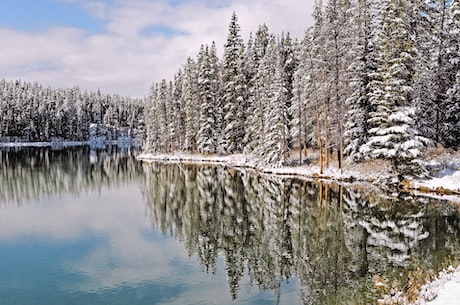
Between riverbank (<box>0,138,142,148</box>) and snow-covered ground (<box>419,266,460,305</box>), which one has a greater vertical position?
riverbank (<box>0,138,142,148</box>)

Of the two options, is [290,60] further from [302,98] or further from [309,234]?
[309,234]

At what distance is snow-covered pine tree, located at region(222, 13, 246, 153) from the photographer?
57.4 metres

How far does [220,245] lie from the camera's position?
17.6 meters

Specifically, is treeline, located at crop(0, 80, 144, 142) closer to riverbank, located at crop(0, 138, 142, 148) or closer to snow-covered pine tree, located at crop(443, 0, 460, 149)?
riverbank, located at crop(0, 138, 142, 148)

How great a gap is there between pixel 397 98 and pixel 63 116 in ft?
441

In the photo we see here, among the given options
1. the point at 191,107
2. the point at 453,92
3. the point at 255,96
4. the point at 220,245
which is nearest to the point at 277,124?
the point at 255,96

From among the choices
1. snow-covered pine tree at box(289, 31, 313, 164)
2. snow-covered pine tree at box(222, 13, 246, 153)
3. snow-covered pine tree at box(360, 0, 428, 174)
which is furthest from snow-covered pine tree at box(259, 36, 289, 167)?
snow-covered pine tree at box(360, 0, 428, 174)

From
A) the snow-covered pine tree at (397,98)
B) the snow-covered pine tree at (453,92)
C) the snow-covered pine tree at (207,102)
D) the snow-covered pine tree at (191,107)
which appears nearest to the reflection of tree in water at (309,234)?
the snow-covered pine tree at (397,98)

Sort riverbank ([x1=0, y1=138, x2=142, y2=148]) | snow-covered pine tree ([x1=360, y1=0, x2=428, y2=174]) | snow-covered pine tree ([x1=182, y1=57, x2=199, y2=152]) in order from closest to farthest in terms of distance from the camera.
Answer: snow-covered pine tree ([x1=360, y1=0, x2=428, y2=174])
snow-covered pine tree ([x1=182, y1=57, x2=199, y2=152])
riverbank ([x1=0, y1=138, x2=142, y2=148])

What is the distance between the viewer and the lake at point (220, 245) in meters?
12.6

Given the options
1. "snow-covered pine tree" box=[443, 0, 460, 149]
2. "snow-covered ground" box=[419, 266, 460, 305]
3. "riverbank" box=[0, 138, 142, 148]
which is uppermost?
"snow-covered pine tree" box=[443, 0, 460, 149]

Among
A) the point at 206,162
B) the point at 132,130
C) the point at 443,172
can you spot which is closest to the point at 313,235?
the point at 443,172

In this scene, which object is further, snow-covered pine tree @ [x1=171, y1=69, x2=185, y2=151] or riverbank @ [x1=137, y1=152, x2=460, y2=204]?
snow-covered pine tree @ [x1=171, y1=69, x2=185, y2=151]

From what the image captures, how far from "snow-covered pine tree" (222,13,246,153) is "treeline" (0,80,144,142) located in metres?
84.0
